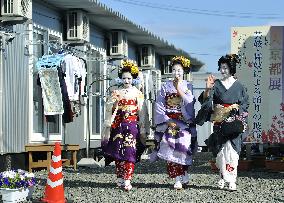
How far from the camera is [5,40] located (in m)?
10.9

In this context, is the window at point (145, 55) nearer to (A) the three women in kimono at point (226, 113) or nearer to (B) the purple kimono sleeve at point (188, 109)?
(A) the three women in kimono at point (226, 113)

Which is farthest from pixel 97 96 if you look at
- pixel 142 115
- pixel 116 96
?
pixel 142 115

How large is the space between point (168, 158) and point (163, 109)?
720 millimetres

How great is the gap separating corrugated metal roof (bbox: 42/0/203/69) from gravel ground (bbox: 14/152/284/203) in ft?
16.1

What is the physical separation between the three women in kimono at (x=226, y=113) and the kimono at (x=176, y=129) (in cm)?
28

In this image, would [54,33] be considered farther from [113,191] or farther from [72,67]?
[113,191]

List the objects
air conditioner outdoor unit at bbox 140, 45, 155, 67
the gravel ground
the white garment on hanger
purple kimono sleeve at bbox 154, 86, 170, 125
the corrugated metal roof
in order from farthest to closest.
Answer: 1. air conditioner outdoor unit at bbox 140, 45, 155, 67
2. the corrugated metal roof
3. the white garment on hanger
4. purple kimono sleeve at bbox 154, 86, 170, 125
5. the gravel ground

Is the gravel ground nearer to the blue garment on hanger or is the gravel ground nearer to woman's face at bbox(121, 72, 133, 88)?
woman's face at bbox(121, 72, 133, 88)

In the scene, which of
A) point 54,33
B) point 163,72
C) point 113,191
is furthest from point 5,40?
point 163,72

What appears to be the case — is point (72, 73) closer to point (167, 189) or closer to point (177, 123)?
point (177, 123)

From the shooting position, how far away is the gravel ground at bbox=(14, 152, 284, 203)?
7518 millimetres

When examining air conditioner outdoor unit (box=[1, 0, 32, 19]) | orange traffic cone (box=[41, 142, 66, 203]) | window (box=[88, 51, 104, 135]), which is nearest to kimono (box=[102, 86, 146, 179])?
orange traffic cone (box=[41, 142, 66, 203])

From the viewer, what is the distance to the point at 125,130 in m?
8.59

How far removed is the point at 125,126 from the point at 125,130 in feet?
0.20
